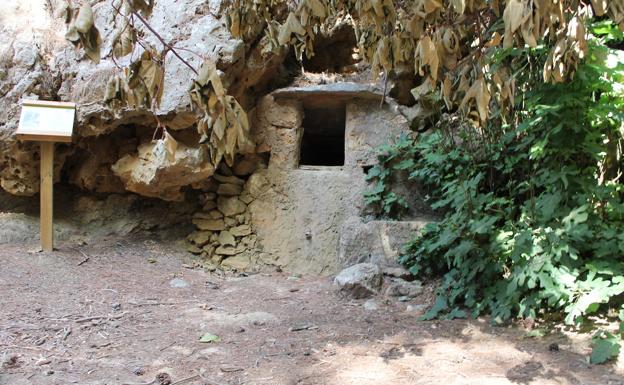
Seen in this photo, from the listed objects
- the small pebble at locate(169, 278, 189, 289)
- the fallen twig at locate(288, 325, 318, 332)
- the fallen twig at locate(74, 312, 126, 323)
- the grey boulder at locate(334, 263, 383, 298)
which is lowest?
the small pebble at locate(169, 278, 189, 289)

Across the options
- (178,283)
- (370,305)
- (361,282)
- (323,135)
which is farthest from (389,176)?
(178,283)

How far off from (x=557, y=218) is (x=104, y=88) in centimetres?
414

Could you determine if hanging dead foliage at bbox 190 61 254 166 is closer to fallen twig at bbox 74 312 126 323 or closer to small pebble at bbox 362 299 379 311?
fallen twig at bbox 74 312 126 323

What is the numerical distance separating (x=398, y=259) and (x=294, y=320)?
1314mm

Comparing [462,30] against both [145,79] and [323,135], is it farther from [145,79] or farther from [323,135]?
[323,135]

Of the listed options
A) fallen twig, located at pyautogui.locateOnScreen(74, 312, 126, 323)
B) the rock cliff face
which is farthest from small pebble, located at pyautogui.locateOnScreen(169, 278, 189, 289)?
the rock cliff face

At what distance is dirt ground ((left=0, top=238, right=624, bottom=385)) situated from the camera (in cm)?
255

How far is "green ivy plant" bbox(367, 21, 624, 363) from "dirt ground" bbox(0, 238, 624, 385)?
0.22m

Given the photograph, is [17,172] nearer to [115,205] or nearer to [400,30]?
[115,205]

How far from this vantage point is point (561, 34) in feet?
6.87

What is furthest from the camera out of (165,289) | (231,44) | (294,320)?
(231,44)

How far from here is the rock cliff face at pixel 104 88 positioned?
15.8 ft

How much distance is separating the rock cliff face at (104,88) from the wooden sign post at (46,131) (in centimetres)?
31

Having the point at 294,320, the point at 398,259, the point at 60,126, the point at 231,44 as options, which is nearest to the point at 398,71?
the point at 231,44
